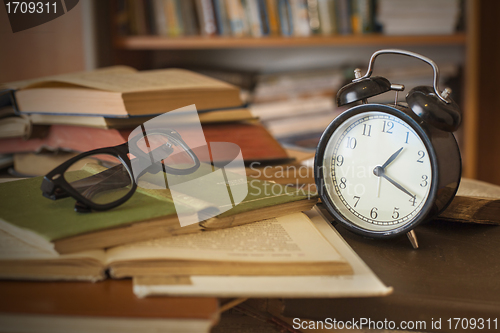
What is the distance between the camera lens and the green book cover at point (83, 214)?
0.47 m

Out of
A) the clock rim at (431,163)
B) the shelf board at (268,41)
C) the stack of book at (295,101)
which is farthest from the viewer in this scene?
the stack of book at (295,101)

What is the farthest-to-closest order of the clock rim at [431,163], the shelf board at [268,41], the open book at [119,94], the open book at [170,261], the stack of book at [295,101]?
the stack of book at [295,101], the shelf board at [268,41], the open book at [119,94], the clock rim at [431,163], the open book at [170,261]

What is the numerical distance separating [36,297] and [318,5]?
5.46 ft

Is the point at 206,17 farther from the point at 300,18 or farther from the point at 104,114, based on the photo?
the point at 104,114

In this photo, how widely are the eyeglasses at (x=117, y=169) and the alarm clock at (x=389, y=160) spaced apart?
0.25 meters

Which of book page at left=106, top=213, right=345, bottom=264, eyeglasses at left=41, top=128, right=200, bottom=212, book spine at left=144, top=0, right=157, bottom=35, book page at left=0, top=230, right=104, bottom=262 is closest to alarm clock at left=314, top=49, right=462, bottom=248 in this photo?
book page at left=106, top=213, right=345, bottom=264

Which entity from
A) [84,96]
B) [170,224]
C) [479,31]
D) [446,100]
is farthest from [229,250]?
[479,31]

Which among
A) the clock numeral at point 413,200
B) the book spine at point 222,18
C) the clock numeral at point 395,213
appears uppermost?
the book spine at point 222,18

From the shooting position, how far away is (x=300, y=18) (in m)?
1.77

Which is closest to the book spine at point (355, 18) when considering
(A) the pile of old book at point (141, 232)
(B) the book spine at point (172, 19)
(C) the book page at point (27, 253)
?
(B) the book spine at point (172, 19)

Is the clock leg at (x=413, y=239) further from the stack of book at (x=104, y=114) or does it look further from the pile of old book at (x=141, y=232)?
the stack of book at (x=104, y=114)

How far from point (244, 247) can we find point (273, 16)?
148 cm

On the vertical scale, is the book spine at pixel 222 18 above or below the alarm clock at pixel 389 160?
above

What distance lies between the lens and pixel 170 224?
52 centimetres
